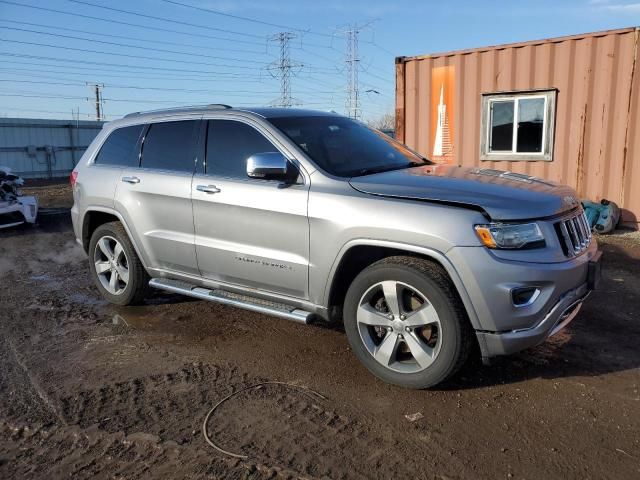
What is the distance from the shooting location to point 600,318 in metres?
4.89

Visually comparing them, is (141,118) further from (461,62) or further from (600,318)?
(461,62)

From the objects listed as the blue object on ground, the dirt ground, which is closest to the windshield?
the dirt ground

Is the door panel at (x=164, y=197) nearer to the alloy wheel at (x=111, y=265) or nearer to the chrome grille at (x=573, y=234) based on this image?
the alloy wheel at (x=111, y=265)

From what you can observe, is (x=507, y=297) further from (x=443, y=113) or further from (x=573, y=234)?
(x=443, y=113)

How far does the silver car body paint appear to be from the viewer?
3.25 m

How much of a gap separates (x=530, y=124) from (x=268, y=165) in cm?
734

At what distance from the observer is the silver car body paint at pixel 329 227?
10.7ft

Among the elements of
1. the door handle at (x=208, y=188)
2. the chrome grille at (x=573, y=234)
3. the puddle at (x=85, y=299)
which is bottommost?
the puddle at (x=85, y=299)

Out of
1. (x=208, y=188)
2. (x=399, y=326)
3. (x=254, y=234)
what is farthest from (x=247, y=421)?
(x=208, y=188)

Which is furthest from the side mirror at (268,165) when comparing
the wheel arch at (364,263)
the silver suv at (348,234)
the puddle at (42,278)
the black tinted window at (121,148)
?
the puddle at (42,278)

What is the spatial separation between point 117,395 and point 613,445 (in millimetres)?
2936

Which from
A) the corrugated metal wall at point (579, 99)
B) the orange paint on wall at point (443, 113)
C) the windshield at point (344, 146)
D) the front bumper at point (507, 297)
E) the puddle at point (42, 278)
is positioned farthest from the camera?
→ the orange paint on wall at point (443, 113)

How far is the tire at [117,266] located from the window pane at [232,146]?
4.45 ft

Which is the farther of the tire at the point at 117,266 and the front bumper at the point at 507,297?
the tire at the point at 117,266
